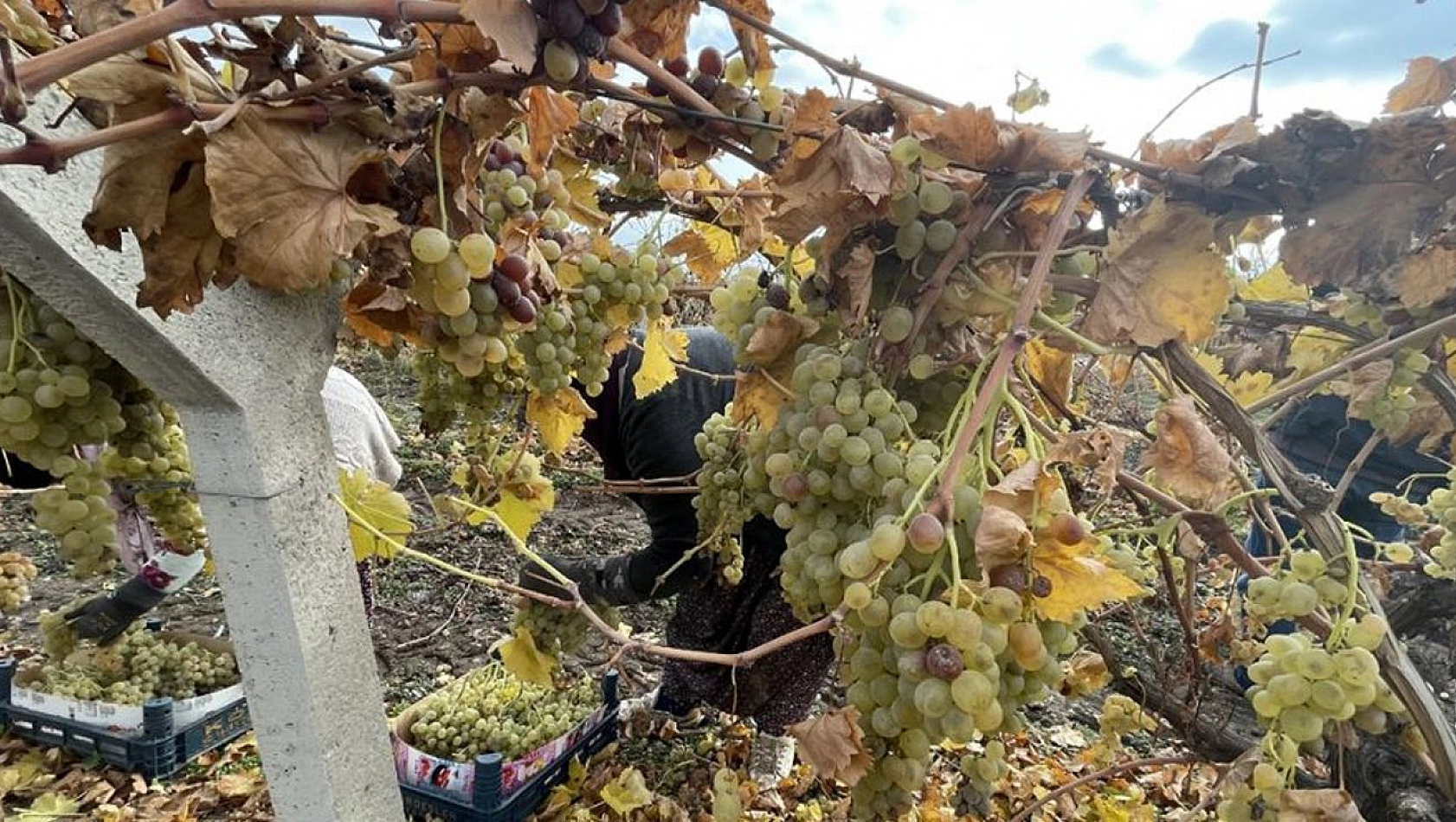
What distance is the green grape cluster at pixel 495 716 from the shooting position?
2451 mm

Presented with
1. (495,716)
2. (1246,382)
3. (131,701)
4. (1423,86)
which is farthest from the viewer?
(131,701)

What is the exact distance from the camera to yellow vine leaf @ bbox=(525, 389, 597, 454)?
1.53m

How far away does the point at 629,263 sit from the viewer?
142 cm

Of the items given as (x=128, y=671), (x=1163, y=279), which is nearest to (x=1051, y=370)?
(x=1163, y=279)

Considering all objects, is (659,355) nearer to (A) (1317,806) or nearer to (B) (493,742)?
(A) (1317,806)

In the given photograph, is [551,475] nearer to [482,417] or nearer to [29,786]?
[29,786]

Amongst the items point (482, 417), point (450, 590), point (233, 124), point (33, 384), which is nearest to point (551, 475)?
point (450, 590)

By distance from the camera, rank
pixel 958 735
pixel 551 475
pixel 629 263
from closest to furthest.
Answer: pixel 958 735 → pixel 629 263 → pixel 551 475

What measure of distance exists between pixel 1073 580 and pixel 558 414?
1.12m

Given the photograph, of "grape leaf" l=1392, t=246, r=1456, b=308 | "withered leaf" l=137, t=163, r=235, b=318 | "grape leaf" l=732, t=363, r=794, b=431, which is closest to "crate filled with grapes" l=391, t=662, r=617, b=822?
"grape leaf" l=732, t=363, r=794, b=431

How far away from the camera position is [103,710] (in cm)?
272

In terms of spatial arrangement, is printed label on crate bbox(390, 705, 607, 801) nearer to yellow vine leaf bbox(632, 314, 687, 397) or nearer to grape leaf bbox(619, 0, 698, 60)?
yellow vine leaf bbox(632, 314, 687, 397)

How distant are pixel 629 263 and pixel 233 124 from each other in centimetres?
81

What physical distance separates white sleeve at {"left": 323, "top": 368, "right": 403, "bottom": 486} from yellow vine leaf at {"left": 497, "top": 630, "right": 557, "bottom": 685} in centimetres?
84
